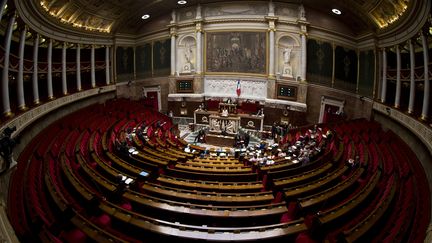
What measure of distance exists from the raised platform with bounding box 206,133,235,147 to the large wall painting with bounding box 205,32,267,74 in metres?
7.51

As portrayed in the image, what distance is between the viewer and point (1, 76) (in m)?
10.8

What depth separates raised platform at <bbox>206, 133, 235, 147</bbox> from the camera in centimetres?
1650

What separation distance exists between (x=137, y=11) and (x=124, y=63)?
5801mm

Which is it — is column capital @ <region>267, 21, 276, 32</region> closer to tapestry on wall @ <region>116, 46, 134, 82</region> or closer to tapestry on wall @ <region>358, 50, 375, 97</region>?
tapestry on wall @ <region>358, 50, 375, 97</region>

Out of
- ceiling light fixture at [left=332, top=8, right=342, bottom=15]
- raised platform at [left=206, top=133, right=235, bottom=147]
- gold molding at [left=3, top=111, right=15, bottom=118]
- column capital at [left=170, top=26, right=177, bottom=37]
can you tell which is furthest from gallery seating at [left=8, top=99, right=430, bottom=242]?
column capital at [left=170, top=26, right=177, bottom=37]

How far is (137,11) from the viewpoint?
21297mm

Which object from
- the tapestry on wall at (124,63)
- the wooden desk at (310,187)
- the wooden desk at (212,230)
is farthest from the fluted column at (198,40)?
the wooden desk at (212,230)

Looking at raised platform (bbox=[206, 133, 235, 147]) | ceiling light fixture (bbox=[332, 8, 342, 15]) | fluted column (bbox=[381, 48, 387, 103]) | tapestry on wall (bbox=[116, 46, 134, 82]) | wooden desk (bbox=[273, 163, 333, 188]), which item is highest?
ceiling light fixture (bbox=[332, 8, 342, 15])

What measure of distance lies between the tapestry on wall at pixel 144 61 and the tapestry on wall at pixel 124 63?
679 mm

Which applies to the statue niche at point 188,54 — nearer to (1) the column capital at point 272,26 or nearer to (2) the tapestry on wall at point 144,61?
(2) the tapestry on wall at point 144,61

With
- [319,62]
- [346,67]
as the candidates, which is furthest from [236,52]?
[346,67]

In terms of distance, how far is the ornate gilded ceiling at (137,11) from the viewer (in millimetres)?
13922

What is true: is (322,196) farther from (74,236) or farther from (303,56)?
(303,56)

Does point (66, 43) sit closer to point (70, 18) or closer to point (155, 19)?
point (70, 18)
